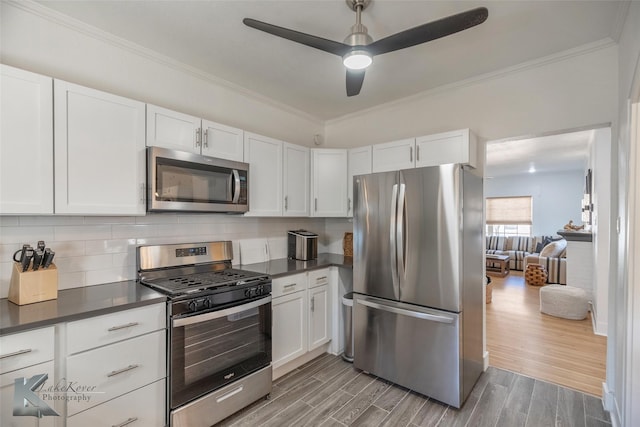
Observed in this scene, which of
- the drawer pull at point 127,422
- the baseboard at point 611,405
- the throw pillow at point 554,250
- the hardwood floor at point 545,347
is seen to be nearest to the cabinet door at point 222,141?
the drawer pull at point 127,422

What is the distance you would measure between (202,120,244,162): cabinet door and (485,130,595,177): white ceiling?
3.32 meters

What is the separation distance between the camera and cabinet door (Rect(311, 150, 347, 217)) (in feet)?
10.9

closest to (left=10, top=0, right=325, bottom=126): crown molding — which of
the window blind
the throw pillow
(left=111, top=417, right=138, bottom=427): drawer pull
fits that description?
(left=111, top=417, right=138, bottom=427): drawer pull

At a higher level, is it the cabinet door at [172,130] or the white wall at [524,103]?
the white wall at [524,103]

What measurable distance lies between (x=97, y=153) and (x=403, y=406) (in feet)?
8.99

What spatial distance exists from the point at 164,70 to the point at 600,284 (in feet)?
17.2

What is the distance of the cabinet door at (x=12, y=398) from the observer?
1307 millimetres

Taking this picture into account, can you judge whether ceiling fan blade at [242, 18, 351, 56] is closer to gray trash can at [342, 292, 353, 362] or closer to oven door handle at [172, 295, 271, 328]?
oven door handle at [172, 295, 271, 328]

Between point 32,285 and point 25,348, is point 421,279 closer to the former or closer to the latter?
point 25,348

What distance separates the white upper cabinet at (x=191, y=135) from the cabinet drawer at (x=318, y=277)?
125cm

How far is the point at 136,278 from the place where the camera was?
223 centimetres

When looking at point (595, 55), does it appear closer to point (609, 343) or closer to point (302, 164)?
point (609, 343)

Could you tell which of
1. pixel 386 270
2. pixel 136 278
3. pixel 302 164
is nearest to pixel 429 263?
pixel 386 270

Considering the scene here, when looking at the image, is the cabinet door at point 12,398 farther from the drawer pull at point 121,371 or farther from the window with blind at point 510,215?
the window with blind at point 510,215
